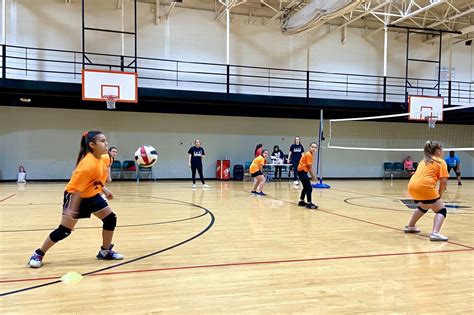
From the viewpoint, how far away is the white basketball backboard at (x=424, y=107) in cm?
1606

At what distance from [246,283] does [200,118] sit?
14410mm

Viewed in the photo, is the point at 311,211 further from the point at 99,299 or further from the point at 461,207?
the point at 99,299

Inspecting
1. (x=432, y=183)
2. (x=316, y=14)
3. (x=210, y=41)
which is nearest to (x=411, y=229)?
(x=432, y=183)

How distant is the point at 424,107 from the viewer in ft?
53.5

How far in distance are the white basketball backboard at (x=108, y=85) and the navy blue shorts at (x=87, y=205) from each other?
9.44m

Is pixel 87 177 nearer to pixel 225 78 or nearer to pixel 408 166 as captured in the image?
pixel 225 78

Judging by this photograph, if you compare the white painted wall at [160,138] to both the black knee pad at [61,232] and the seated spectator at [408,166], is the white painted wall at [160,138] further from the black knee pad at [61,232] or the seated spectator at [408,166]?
the black knee pad at [61,232]

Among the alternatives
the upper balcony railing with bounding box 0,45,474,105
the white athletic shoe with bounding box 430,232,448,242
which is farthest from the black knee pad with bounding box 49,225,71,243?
the upper balcony railing with bounding box 0,45,474,105

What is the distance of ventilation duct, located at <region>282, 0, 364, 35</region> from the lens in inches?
493

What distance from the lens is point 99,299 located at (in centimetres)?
319

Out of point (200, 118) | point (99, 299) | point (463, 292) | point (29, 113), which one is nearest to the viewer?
point (99, 299)

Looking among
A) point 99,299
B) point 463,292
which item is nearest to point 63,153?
point 99,299

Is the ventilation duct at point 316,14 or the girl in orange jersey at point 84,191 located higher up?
the ventilation duct at point 316,14

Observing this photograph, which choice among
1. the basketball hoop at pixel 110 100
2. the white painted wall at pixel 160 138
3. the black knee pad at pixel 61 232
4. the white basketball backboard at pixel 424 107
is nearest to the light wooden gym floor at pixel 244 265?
the black knee pad at pixel 61 232
